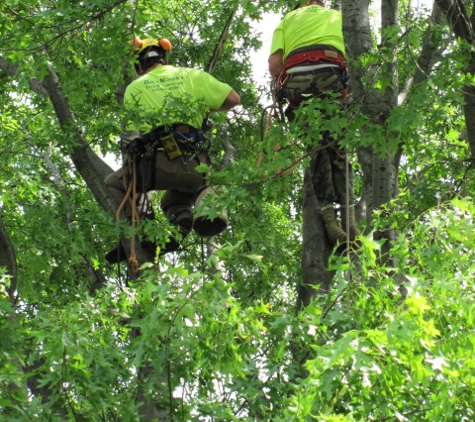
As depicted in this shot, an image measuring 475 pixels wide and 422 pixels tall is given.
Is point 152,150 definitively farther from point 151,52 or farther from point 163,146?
point 151,52

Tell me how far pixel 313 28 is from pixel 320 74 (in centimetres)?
36

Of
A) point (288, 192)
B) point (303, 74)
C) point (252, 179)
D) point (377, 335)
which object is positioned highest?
point (288, 192)

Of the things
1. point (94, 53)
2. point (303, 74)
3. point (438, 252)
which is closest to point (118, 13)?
point (94, 53)

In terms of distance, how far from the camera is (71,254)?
10.1m

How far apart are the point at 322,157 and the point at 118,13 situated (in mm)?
1804

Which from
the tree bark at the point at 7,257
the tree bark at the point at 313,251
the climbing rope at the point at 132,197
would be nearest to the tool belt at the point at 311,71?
the tree bark at the point at 313,251

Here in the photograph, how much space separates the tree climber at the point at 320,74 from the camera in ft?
28.3

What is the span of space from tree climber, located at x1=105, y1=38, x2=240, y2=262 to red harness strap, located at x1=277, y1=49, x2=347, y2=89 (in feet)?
1.45

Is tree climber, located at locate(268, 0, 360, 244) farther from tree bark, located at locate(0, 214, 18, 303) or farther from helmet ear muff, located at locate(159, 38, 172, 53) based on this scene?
tree bark, located at locate(0, 214, 18, 303)

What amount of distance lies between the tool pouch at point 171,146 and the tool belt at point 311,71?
33.5 inches

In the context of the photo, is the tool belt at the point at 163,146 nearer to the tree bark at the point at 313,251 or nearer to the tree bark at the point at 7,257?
the tree bark at the point at 313,251

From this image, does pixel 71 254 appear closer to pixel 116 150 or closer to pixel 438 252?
pixel 116 150

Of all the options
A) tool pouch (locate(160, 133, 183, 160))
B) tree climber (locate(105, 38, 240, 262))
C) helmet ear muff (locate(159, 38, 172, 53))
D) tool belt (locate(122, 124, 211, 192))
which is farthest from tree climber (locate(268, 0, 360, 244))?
helmet ear muff (locate(159, 38, 172, 53))

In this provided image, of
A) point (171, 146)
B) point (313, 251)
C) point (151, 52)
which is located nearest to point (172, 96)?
point (171, 146)
